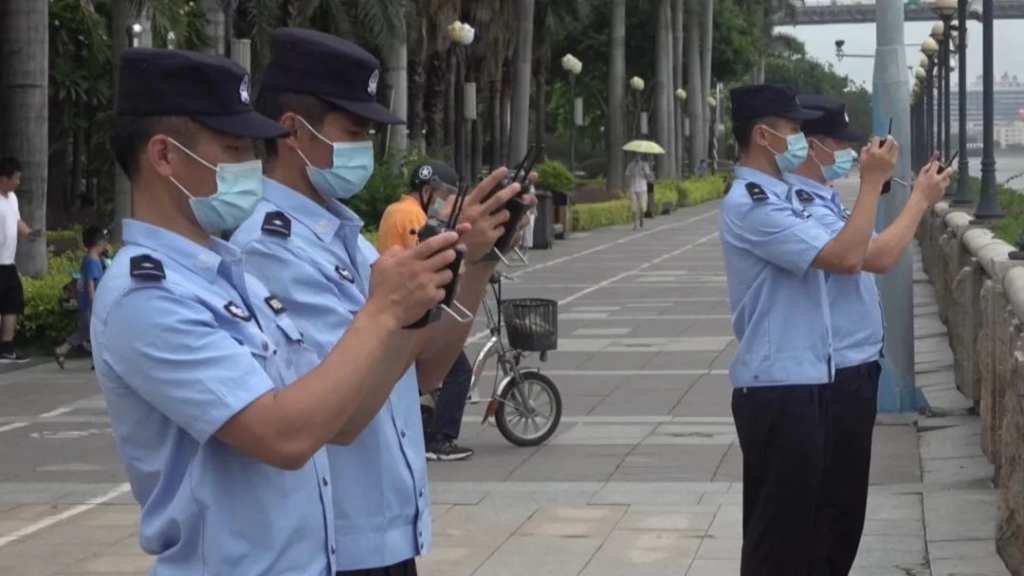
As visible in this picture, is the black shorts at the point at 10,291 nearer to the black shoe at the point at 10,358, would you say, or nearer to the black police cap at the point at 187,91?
the black shoe at the point at 10,358

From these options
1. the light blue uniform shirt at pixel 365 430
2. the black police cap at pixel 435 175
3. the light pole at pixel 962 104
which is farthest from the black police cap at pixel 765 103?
the light pole at pixel 962 104

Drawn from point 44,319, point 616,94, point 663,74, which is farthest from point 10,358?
point 663,74

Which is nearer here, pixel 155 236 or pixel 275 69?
pixel 155 236

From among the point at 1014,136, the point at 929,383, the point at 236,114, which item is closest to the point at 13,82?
the point at 929,383

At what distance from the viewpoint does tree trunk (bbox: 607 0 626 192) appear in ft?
180

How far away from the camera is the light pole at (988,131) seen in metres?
18.5

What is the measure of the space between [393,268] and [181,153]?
0.50m

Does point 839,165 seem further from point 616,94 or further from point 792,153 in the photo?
point 616,94

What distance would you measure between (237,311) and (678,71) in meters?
73.0

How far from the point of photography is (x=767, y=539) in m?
5.65

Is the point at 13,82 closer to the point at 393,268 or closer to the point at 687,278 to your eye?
the point at 687,278

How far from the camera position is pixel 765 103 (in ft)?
19.2

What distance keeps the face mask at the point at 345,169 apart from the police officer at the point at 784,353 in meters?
1.94

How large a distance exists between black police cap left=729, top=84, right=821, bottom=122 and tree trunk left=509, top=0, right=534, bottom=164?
3673 centimetres
